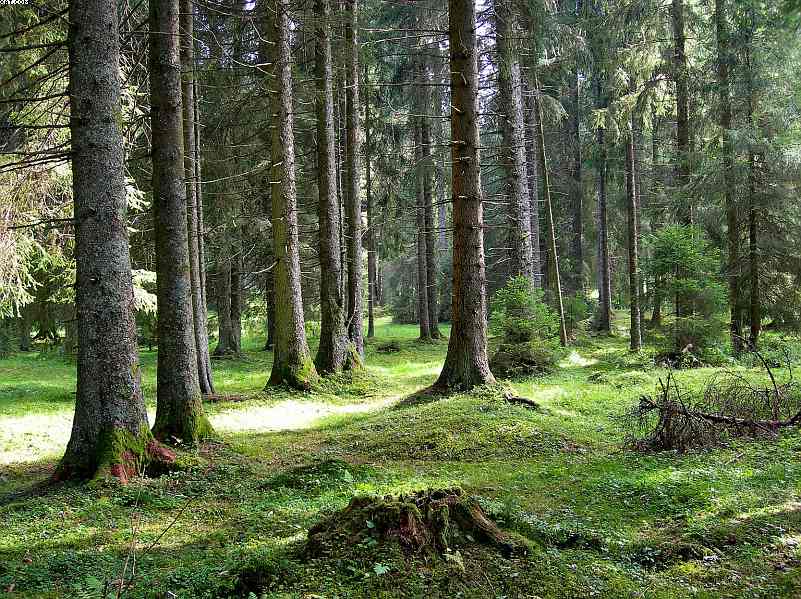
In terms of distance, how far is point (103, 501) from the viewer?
5.84m

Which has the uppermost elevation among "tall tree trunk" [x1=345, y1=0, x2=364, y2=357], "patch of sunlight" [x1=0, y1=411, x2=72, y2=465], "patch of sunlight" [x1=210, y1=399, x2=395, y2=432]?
"tall tree trunk" [x1=345, y1=0, x2=364, y2=357]

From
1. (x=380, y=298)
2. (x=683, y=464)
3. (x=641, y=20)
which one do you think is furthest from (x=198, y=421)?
(x=380, y=298)

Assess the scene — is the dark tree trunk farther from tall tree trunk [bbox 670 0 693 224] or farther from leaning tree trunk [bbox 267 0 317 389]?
tall tree trunk [bbox 670 0 693 224]

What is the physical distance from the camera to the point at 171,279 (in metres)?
8.18

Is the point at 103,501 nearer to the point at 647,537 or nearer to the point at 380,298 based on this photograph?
the point at 647,537

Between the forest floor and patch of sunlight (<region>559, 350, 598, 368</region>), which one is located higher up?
patch of sunlight (<region>559, 350, 598, 368</region>)

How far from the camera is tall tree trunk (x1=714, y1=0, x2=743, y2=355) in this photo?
1530 centimetres

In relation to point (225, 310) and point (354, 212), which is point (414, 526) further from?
point (225, 310)

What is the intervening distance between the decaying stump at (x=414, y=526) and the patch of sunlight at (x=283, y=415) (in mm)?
5891

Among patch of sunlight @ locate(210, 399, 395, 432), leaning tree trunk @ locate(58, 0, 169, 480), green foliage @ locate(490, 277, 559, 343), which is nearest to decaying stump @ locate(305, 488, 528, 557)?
leaning tree trunk @ locate(58, 0, 169, 480)

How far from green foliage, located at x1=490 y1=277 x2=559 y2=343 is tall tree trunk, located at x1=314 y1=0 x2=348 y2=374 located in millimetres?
3660

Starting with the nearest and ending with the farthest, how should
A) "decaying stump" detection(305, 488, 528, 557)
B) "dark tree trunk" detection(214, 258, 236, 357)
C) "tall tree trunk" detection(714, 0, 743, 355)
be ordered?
"decaying stump" detection(305, 488, 528, 557) → "tall tree trunk" detection(714, 0, 743, 355) → "dark tree trunk" detection(214, 258, 236, 357)

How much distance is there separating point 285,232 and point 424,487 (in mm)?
8834

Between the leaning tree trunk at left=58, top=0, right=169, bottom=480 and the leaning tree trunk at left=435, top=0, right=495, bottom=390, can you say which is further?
the leaning tree trunk at left=435, top=0, right=495, bottom=390
